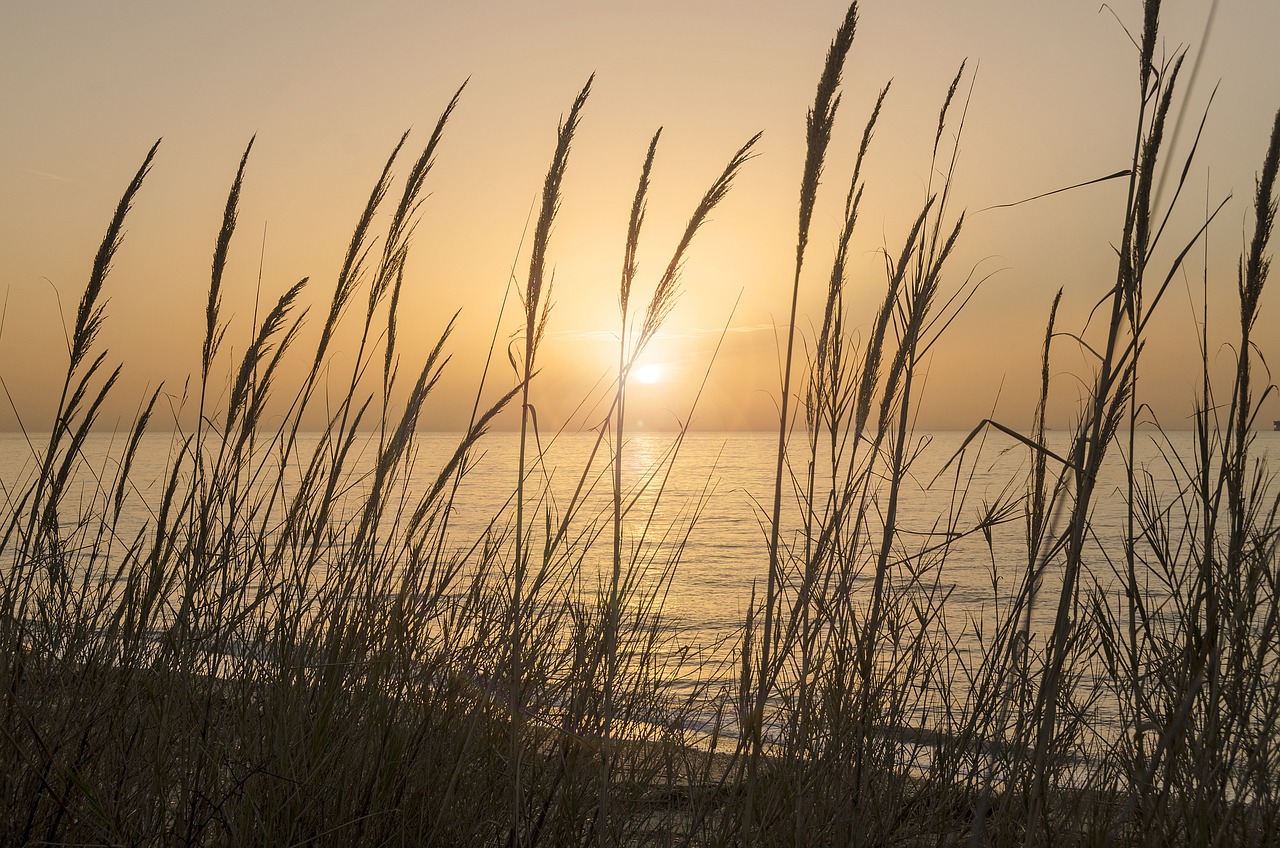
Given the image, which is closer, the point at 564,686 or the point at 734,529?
the point at 564,686

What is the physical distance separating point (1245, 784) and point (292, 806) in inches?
59.0

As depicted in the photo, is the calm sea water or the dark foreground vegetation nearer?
the dark foreground vegetation

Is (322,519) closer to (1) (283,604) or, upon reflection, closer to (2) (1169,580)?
(1) (283,604)

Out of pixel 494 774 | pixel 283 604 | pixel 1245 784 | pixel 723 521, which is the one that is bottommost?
pixel 723 521

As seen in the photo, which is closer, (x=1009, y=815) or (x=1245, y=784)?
(x=1245, y=784)

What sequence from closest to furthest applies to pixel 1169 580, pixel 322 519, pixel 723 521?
1. pixel 322 519
2. pixel 1169 580
3. pixel 723 521

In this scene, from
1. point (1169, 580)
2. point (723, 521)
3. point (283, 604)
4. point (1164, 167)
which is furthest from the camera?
point (723, 521)

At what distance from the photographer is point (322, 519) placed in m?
1.93

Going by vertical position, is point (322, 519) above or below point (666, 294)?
below

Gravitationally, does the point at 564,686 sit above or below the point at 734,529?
above

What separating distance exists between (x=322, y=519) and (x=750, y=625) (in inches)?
38.7

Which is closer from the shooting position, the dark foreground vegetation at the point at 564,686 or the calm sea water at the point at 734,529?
the dark foreground vegetation at the point at 564,686

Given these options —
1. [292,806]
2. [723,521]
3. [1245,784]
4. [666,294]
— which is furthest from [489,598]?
[723,521]

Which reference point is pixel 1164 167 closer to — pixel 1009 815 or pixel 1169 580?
pixel 1009 815
